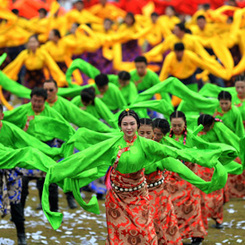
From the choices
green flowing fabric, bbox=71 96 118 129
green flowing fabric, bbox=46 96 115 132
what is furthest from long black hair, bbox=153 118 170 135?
green flowing fabric, bbox=71 96 118 129

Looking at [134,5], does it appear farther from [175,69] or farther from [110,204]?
[110,204]

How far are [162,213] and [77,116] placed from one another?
1815mm

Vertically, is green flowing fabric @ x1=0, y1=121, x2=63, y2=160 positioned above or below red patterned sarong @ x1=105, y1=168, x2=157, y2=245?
above

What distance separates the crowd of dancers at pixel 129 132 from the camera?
6090 millimetres

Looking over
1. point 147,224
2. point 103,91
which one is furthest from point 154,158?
point 103,91

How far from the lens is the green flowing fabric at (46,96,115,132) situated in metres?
8.15

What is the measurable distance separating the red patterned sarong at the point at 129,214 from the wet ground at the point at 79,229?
1.56 metres

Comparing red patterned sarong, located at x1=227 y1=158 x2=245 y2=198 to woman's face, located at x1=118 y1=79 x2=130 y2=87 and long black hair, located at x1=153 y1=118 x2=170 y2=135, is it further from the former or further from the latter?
long black hair, located at x1=153 y1=118 x2=170 y2=135

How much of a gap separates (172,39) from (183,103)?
379 cm

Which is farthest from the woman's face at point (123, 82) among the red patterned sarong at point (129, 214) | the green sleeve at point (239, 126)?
the red patterned sarong at point (129, 214)

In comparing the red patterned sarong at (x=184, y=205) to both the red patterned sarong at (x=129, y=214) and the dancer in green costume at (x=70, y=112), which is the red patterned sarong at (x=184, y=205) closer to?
the dancer in green costume at (x=70, y=112)

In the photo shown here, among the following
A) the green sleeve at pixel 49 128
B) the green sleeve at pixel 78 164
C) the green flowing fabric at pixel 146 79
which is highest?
the green flowing fabric at pixel 146 79

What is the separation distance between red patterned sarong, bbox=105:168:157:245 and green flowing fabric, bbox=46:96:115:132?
1992 millimetres

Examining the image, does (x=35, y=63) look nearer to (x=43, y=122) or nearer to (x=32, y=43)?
(x=32, y=43)
